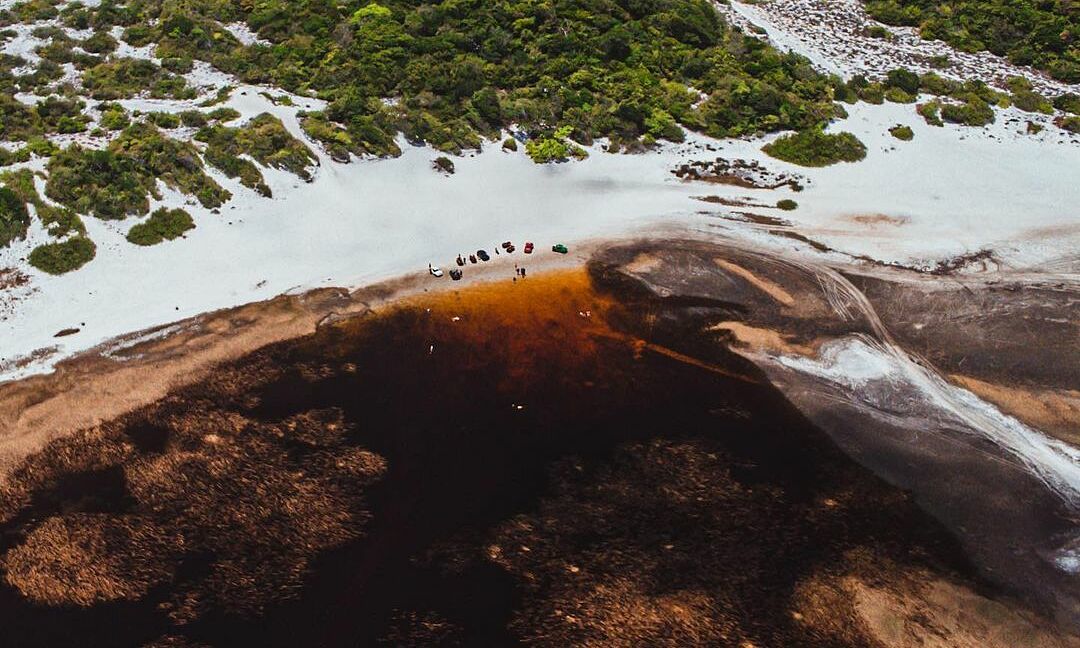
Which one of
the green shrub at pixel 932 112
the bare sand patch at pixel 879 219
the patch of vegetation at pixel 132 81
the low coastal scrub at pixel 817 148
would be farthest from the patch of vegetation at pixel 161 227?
the green shrub at pixel 932 112

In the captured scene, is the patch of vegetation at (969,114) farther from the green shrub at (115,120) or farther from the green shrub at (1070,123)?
the green shrub at (115,120)

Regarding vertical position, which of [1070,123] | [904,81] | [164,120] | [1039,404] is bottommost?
[1039,404]

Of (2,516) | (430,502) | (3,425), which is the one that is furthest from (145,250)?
(430,502)

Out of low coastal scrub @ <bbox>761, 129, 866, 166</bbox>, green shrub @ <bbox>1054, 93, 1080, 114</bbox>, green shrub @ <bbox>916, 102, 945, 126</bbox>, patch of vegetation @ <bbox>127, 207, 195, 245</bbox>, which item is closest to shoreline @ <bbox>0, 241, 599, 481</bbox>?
patch of vegetation @ <bbox>127, 207, 195, 245</bbox>

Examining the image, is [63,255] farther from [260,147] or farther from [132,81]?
[132,81]

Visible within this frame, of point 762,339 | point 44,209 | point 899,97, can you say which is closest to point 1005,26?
point 899,97

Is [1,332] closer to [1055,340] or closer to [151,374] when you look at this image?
[151,374]
